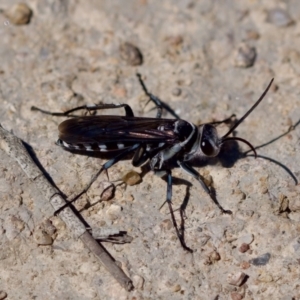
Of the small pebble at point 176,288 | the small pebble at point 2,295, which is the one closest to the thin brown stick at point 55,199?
the small pebble at point 176,288

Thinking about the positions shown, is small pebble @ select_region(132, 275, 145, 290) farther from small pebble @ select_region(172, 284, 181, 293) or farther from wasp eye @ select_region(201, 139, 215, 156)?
wasp eye @ select_region(201, 139, 215, 156)

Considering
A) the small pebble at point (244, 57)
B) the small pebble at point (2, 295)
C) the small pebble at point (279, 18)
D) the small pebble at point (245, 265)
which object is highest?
the small pebble at point (279, 18)

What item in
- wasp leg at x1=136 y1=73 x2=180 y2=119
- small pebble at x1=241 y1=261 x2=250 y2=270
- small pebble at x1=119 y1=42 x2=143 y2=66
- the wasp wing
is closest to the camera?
small pebble at x1=241 y1=261 x2=250 y2=270

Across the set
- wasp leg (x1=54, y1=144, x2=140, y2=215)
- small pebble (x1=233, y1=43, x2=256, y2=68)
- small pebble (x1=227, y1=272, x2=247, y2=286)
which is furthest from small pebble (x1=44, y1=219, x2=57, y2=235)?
small pebble (x1=233, y1=43, x2=256, y2=68)

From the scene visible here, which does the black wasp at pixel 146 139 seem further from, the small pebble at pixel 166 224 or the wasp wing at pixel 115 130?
the small pebble at pixel 166 224

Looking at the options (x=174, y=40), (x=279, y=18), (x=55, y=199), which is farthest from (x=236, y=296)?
(x=279, y=18)

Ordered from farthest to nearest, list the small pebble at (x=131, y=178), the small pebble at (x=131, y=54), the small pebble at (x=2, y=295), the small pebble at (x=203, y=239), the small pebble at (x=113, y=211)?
1. the small pebble at (x=131, y=54)
2. the small pebble at (x=131, y=178)
3. the small pebble at (x=113, y=211)
4. the small pebble at (x=203, y=239)
5. the small pebble at (x=2, y=295)

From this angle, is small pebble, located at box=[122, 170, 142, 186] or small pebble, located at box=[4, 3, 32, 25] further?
small pebble, located at box=[4, 3, 32, 25]
